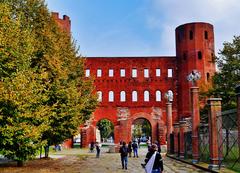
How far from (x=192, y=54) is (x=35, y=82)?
112ft

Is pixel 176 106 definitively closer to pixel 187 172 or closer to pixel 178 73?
pixel 178 73

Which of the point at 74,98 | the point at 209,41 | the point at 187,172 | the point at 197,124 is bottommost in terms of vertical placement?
the point at 187,172

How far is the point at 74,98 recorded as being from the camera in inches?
891

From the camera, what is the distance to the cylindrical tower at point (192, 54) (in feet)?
157

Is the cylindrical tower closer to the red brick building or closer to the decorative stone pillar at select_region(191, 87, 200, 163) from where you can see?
the red brick building

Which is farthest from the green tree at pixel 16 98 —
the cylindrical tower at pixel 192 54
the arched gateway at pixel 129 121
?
the cylindrical tower at pixel 192 54

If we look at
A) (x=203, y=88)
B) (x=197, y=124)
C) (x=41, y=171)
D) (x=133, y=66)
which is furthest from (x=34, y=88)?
(x=133, y=66)

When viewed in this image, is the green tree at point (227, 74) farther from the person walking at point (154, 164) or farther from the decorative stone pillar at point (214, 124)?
the person walking at point (154, 164)

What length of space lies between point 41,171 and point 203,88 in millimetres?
15392

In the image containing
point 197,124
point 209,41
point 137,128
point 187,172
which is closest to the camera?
point 187,172

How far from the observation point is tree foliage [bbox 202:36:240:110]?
2302 centimetres

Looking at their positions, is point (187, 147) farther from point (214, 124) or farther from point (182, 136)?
point (214, 124)

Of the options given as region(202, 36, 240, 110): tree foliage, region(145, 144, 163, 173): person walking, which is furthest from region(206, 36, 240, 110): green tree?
region(145, 144, 163, 173): person walking

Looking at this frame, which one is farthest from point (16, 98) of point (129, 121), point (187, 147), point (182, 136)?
point (129, 121)
